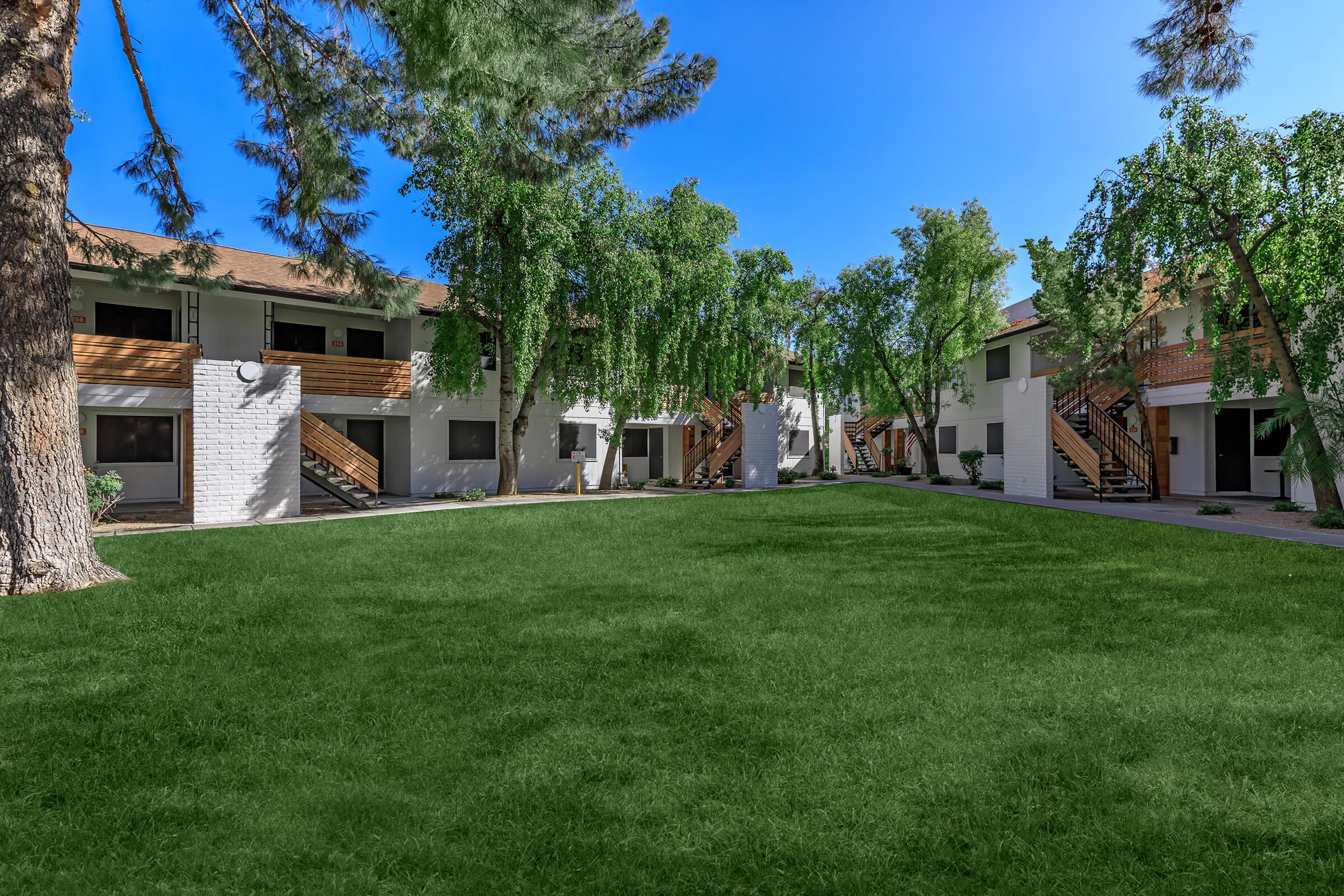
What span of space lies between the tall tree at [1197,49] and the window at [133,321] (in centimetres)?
2018

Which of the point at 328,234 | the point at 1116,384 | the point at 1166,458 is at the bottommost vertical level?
the point at 1166,458

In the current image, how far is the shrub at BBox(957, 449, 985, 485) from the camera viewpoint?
24.8 meters

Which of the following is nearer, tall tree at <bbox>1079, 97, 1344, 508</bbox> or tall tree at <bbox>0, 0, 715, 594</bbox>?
tall tree at <bbox>0, 0, 715, 594</bbox>

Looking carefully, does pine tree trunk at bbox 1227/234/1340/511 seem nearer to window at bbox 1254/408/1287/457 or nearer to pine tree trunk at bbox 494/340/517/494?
window at bbox 1254/408/1287/457

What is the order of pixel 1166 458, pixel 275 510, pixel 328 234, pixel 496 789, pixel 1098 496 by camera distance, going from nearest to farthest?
1. pixel 496 789
2. pixel 328 234
3. pixel 275 510
4. pixel 1098 496
5. pixel 1166 458

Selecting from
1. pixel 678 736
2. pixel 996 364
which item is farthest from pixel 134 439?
pixel 996 364

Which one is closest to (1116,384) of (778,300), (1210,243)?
(1210,243)

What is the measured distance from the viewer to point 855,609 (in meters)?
6.16

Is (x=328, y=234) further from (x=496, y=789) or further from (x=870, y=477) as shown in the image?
(x=870, y=477)

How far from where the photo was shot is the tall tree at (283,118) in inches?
283

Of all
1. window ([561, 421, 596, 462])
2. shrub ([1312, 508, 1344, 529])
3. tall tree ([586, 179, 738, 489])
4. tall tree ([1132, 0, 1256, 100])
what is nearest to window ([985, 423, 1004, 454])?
tall tree ([586, 179, 738, 489])

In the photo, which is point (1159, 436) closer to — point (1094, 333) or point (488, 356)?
point (1094, 333)

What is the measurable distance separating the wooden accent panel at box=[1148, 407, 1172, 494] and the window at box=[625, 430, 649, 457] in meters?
16.4

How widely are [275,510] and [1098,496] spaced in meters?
20.1
